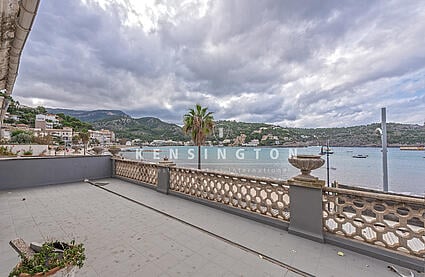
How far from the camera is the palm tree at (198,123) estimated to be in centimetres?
1127

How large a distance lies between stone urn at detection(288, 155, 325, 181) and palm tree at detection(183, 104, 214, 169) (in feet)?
28.7

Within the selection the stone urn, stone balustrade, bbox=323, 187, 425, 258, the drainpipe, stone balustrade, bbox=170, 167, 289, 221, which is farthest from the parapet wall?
stone balustrade, bbox=323, 187, 425, 258

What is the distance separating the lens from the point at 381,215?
7.44 feet

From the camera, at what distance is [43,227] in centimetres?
309

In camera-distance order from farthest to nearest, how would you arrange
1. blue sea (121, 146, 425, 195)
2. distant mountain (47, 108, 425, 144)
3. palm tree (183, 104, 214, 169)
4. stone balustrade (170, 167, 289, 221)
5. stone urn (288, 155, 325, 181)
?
distant mountain (47, 108, 425, 144) < blue sea (121, 146, 425, 195) < palm tree (183, 104, 214, 169) < stone balustrade (170, 167, 289, 221) < stone urn (288, 155, 325, 181)

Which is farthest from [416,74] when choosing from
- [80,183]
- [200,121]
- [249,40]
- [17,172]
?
[17,172]

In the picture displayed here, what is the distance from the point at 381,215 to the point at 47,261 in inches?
133

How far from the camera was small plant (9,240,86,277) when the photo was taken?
1.08 m

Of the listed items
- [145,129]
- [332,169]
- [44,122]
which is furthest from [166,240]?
[44,122]

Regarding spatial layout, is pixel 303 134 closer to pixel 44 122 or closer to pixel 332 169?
pixel 332 169

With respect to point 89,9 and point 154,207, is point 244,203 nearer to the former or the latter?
point 154,207

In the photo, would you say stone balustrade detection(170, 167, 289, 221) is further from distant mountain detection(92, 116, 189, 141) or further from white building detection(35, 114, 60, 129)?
white building detection(35, 114, 60, 129)

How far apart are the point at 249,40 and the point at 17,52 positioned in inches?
301

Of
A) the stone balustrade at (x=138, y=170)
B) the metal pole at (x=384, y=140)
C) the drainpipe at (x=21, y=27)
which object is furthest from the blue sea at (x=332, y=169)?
the drainpipe at (x=21, y=27)
